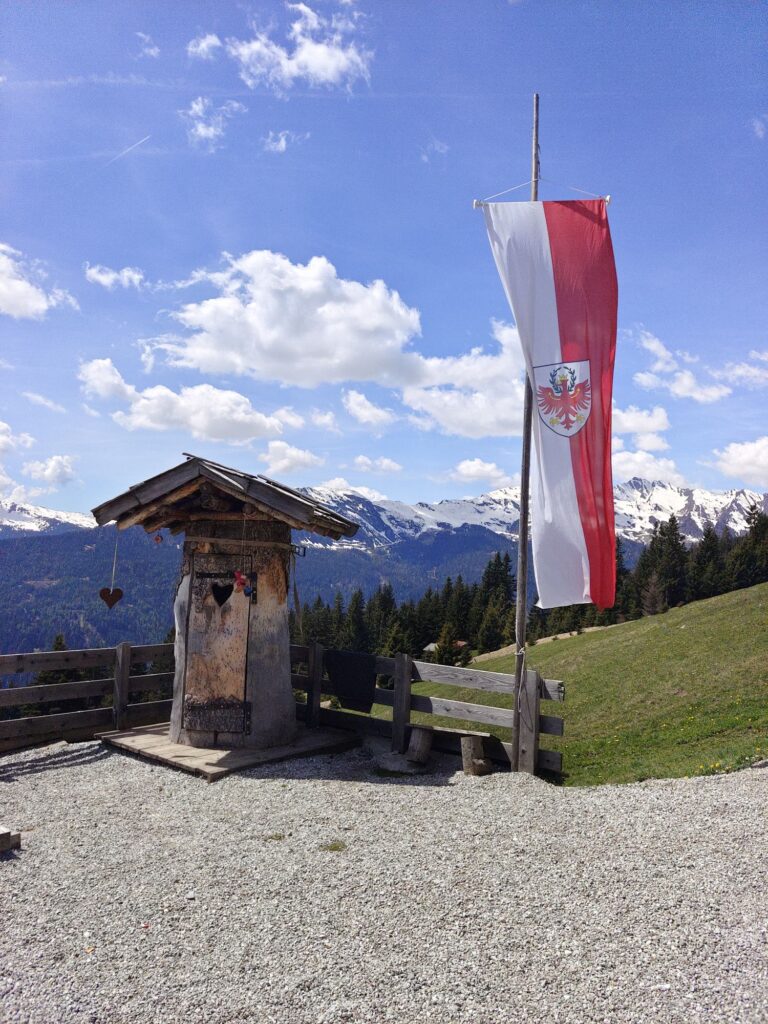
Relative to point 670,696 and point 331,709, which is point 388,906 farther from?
point 670,696

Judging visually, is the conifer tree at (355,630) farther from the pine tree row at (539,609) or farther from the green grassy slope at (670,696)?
the green grassy slope at (670,696)

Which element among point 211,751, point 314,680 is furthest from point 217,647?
point 314,680

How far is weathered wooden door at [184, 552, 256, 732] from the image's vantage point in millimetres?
11469

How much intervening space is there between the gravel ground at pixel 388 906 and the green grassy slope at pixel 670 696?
500 centimetres

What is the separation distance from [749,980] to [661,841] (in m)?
2.52

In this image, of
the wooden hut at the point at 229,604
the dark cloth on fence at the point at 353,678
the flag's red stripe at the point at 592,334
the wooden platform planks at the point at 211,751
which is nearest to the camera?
the flag's red stripe at the point at 592,334

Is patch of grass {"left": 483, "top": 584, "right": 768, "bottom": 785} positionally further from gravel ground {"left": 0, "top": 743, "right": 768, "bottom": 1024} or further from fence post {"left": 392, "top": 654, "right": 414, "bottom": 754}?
gravel ground {"left": 0, "top": 743, "right": 768, "bottom": 1024}

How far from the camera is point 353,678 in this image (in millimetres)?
12297

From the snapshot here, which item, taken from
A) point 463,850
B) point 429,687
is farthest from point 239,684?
point 429,687

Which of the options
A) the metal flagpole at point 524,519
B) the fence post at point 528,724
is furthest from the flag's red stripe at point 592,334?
the fence post at point 528,724

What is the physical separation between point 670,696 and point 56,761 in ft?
Answer: 75.0

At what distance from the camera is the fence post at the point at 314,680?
12.8 meters

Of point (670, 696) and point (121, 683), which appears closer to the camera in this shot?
point (121, 683)

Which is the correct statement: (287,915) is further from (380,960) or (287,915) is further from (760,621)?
(760,621)
